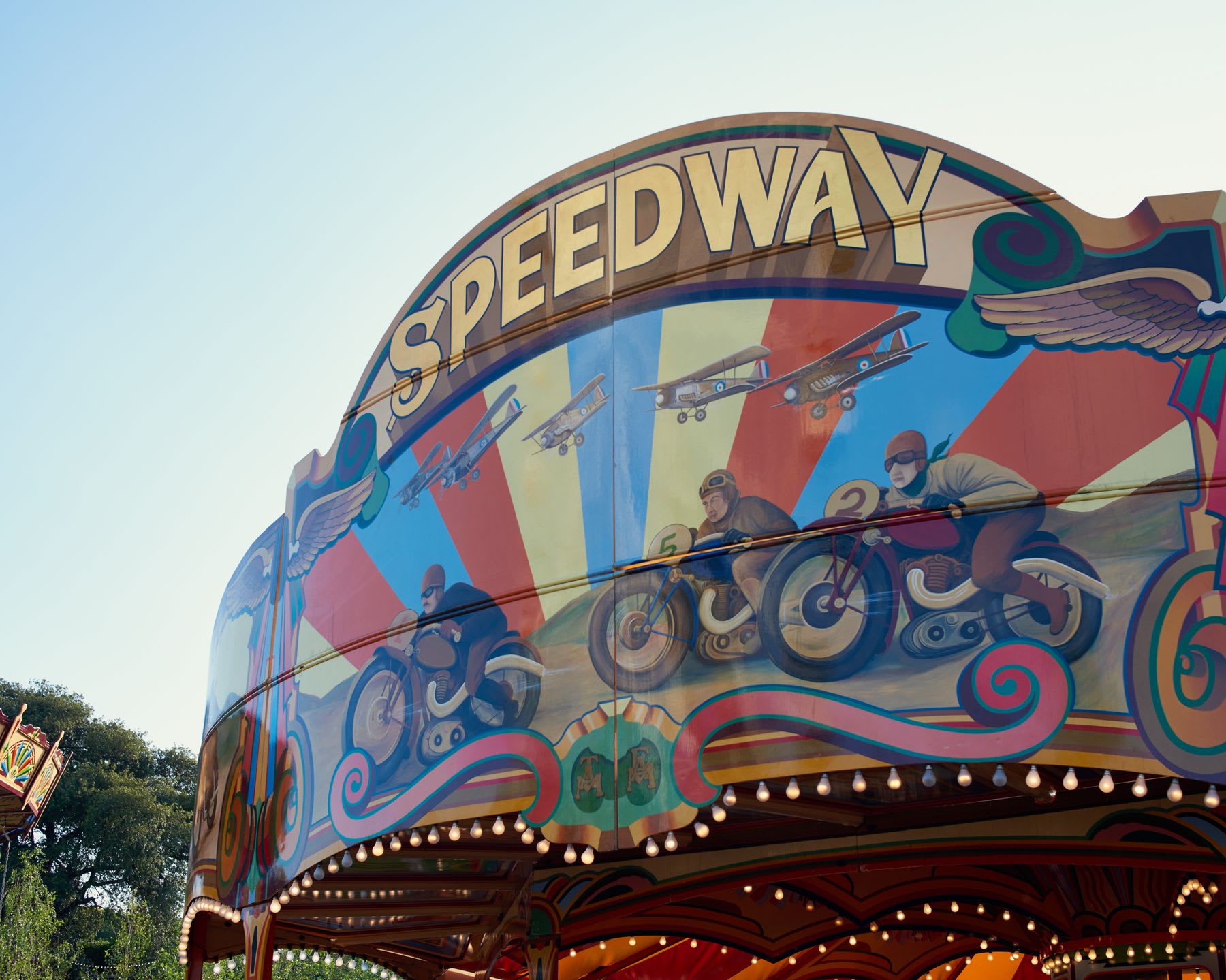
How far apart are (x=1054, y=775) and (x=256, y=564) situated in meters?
8.00

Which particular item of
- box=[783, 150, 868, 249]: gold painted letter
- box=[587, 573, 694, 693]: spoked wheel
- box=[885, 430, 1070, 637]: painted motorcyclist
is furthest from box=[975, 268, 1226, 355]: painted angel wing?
box=[587, 573, 694, 693]: spoked wheel

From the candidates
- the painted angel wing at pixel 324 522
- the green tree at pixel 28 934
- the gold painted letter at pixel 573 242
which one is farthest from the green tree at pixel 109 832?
the gold painted letter at pixel 573 242

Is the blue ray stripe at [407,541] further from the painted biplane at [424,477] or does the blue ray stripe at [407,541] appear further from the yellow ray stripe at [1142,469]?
the yellow ray stripe at [1142,469]

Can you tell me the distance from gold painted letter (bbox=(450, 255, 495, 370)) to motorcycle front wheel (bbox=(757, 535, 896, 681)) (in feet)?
11.9

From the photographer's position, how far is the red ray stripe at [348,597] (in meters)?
10.3

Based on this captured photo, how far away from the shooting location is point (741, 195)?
370 inches

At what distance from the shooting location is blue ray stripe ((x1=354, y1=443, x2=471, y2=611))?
999 cm

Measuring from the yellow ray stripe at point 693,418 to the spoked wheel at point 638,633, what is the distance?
1.15 feet

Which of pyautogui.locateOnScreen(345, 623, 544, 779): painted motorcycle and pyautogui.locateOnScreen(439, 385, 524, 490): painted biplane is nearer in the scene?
pyautogui.locateOnScreen(345, 623, 544, 779): painted motorcycle

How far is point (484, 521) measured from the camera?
9781 millimetres

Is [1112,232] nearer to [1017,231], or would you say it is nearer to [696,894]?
[1017,231]

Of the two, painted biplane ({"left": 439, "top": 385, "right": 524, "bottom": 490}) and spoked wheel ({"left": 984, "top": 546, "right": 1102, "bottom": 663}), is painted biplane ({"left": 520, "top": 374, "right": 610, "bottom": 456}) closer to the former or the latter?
painted biplane ({"left": 439, "top": 385, "right": 524, "bottom": 490})

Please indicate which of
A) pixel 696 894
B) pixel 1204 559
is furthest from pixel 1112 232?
pixel 696 894

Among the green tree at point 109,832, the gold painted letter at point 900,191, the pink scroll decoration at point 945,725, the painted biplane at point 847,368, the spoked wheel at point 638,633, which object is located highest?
the green tree at point 109,832
